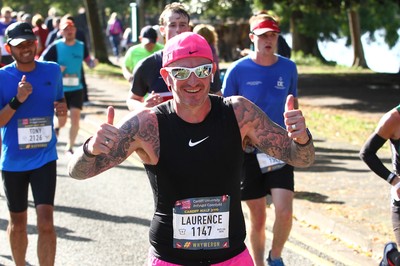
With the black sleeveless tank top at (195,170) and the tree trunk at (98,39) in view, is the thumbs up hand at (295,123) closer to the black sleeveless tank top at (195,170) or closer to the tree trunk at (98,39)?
the black sleeveless tank top at (195,170)

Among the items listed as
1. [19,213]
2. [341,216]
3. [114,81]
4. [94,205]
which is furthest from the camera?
[114,81]

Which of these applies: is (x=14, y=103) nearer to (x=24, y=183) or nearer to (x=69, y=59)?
(x=24, y=183)

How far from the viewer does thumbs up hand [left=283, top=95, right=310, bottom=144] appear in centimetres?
394

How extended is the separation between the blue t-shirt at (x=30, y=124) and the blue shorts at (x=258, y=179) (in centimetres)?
149

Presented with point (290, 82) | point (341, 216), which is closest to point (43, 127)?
point (290, 82)

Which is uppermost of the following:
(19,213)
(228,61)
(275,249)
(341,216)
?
(19,213)

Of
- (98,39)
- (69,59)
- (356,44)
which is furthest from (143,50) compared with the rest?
(356,44)

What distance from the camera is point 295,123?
3955 mm

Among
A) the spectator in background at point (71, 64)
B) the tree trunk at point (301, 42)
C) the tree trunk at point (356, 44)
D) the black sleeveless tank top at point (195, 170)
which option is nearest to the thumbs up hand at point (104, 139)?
the black sleeveless tank top at point (195, 170)

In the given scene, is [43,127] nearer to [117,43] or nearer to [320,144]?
[320,144]

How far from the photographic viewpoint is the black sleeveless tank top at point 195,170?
410 centimetres

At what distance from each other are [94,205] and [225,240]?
554 cm

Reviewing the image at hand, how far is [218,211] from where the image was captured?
418 cm

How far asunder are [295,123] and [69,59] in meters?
9.09
